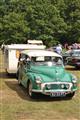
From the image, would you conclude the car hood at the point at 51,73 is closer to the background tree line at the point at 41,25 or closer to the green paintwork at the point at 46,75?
the green paintwork at the point at 46,75

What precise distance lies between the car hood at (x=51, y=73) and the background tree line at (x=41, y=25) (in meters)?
46.9

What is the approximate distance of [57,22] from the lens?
206 ft

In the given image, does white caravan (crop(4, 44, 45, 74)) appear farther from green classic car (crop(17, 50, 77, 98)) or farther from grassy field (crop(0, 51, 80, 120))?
grassy field (crop(0, 51, 80, 120))

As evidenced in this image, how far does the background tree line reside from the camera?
6156cm

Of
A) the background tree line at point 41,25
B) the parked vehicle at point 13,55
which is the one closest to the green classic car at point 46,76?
the parked vehicle at point 13,55

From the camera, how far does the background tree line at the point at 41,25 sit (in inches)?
2424

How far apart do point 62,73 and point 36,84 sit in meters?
1.28

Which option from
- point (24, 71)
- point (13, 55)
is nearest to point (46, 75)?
point (24, 71)

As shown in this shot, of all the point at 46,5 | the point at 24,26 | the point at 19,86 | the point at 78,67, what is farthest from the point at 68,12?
the point at 19,86

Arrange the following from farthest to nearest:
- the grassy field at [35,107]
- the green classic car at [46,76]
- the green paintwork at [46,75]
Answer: the green paintwork at [46,75]
the green classic car at [46,76]
the grassy field at [35,107]

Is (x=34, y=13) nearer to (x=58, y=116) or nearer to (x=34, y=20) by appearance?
(x=34, y=20)

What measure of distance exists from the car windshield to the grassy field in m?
1.28

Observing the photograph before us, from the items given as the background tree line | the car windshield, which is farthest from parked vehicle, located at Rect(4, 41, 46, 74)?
the background tree line

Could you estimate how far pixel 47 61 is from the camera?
14602 mm
